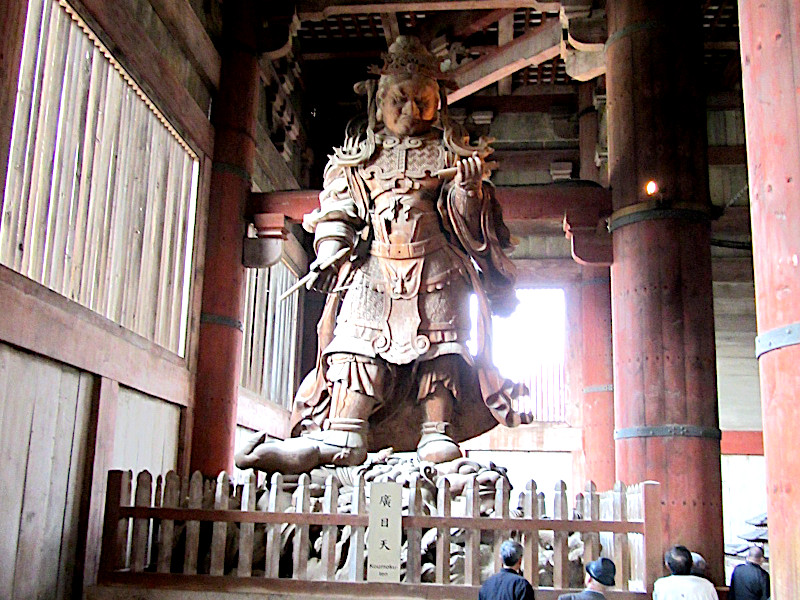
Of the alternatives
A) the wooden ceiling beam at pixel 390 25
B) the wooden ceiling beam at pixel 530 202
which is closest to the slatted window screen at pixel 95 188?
the wooden ceiling beam at pixel 530 202

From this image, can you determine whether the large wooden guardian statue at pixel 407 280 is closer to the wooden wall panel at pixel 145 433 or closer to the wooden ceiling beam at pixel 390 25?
the wooden wall panel at pixel 145 433

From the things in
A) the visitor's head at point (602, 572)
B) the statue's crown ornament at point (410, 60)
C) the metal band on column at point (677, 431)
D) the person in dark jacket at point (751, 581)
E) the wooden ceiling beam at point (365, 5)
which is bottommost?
the person in dark jacket at point (751, 581)

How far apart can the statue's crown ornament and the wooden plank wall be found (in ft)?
8.02

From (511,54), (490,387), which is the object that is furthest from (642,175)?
(511,54)

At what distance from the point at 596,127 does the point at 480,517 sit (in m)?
6.51

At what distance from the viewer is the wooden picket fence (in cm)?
411

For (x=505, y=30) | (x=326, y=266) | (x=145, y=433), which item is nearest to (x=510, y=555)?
(x=326, y=266)

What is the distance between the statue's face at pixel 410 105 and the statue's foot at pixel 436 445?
1.69 metres

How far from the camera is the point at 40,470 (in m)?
4.61

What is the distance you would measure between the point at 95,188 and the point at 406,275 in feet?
5.96

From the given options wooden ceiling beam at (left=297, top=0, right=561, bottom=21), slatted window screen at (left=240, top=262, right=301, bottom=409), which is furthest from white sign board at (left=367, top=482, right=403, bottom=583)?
wooden ceiling beam at (left=297, top=0, right=561, bottom=21)

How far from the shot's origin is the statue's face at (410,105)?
543 cm

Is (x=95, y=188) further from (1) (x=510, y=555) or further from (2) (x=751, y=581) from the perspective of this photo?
(2) (x=751, y=581)

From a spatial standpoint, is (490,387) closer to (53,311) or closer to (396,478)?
(396,478)
